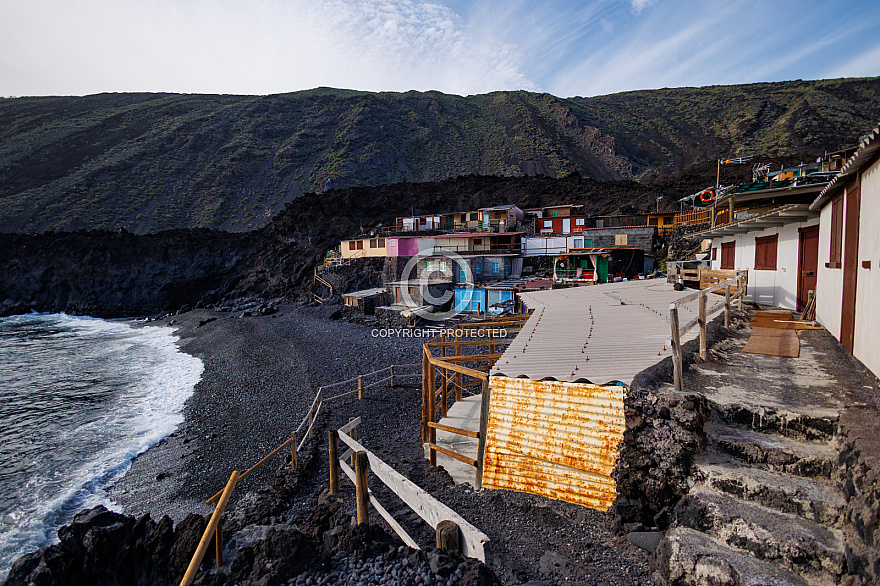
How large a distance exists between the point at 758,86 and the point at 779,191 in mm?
103275

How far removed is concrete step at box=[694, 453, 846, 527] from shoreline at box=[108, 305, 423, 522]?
9.59 m

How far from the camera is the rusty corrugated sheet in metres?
4.80

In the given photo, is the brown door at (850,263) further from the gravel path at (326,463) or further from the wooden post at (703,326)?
the gravel path at (326,463)

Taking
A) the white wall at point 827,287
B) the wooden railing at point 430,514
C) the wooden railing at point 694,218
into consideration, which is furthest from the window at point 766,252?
the wooden railing at point 694,218

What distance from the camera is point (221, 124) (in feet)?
310

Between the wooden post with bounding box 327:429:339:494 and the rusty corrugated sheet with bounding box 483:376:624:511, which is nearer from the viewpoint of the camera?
the rusty corrugated sheet with bounding box 483:376:624:511

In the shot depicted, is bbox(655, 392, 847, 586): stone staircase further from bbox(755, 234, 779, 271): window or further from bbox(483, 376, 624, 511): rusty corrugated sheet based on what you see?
bbox(755, 234, 779, 271): window

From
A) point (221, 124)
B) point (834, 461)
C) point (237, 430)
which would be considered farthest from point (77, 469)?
point (221, 124)

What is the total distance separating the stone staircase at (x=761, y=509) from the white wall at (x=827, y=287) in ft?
14.2

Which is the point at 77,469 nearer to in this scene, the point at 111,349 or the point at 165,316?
the point at 111,349

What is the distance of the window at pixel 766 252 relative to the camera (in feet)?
38.0

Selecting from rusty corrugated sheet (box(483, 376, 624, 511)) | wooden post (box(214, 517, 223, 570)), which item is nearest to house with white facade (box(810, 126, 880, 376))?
rusty corrugated sheet (box(483, 376, 624, 511))

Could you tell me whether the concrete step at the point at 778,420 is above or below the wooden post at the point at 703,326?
below

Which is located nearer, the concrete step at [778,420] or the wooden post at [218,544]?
the concrete step at [778,420]
